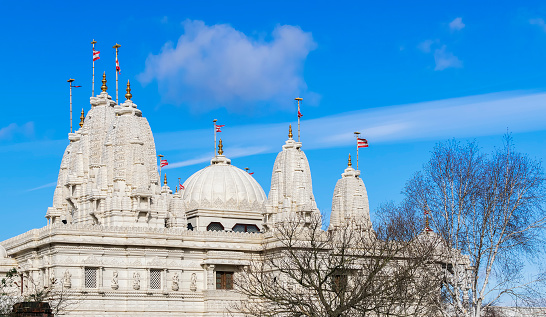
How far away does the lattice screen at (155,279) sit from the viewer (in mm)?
71312

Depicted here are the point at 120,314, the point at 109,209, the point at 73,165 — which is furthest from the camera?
the point at 73,165

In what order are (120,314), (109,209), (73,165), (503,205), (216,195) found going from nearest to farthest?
(503,205) < (120,314) < (109,209) < (73,165) < (216,195)

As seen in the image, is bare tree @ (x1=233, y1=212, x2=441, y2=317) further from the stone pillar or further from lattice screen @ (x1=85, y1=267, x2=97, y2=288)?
lattice screen @ (x1=85, y1=267, x2=97, y2=288)

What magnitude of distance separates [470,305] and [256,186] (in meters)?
38.5

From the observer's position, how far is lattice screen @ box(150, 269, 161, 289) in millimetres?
71312

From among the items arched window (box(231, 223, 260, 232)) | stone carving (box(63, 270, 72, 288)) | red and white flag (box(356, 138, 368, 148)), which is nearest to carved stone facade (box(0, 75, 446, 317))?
stone carving (box(63, 270, 72, 288))

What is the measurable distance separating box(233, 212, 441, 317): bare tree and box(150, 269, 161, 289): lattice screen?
6.51 metres

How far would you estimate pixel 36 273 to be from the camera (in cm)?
7050

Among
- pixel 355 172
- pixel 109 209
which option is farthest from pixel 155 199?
pixel 355 172

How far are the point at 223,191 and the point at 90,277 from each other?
72.0 feet

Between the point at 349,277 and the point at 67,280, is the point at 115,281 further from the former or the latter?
the point at 349,277

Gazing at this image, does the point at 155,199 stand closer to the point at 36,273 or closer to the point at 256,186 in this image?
the point at 36,273

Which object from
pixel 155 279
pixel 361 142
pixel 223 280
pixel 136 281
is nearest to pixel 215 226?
pixel 223 280

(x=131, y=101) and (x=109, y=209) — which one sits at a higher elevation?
(x=131, y=101)
